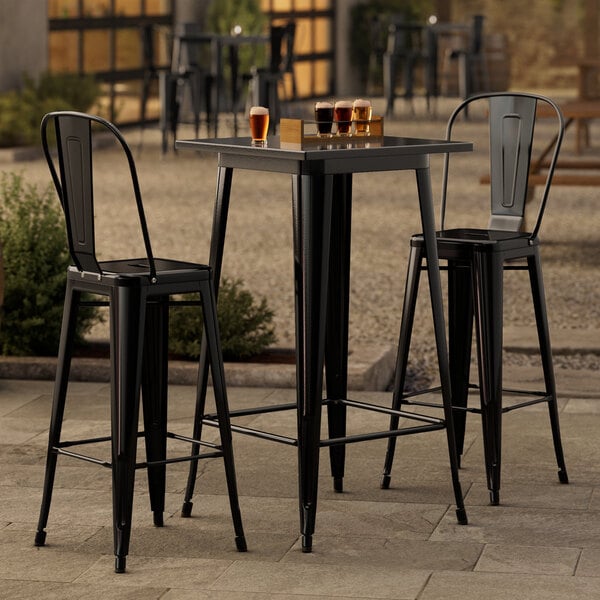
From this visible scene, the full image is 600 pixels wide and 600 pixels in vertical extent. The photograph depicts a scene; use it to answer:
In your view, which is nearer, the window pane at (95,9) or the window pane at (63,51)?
the window pane at (63,51)

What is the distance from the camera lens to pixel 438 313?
3.68 meters

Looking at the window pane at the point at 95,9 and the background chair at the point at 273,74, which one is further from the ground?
the window pane at the point at 95,9

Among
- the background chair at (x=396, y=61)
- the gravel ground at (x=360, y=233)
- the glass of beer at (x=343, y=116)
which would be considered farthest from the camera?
the background chair at (x=396, y=61)

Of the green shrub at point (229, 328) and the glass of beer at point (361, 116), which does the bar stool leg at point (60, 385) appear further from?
the green shrub at point (229, 328)

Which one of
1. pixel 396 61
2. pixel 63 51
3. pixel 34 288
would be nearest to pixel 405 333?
pixel 34 288

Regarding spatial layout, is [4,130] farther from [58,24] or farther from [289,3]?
[289,3]

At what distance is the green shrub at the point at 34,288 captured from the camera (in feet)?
17.6

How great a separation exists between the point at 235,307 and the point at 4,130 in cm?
858

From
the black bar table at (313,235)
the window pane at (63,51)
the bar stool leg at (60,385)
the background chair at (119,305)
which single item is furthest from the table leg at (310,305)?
the window pane at (63,51)

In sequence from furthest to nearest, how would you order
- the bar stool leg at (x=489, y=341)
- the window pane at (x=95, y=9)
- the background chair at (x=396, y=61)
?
the background chair at (x=396, y=61) → the window pane at (x=95, y=9) → the bar stool leg at (x=489, y=341)

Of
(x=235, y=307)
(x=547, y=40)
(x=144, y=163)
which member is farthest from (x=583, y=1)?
(x=235, y=307)

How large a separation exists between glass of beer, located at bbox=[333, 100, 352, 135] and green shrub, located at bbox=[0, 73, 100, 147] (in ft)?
32.9

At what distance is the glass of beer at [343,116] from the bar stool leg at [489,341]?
48 cm

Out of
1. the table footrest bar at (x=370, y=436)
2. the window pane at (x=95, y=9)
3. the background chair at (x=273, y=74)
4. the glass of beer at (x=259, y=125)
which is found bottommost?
the table footrest bar at (x=370, y=436)
